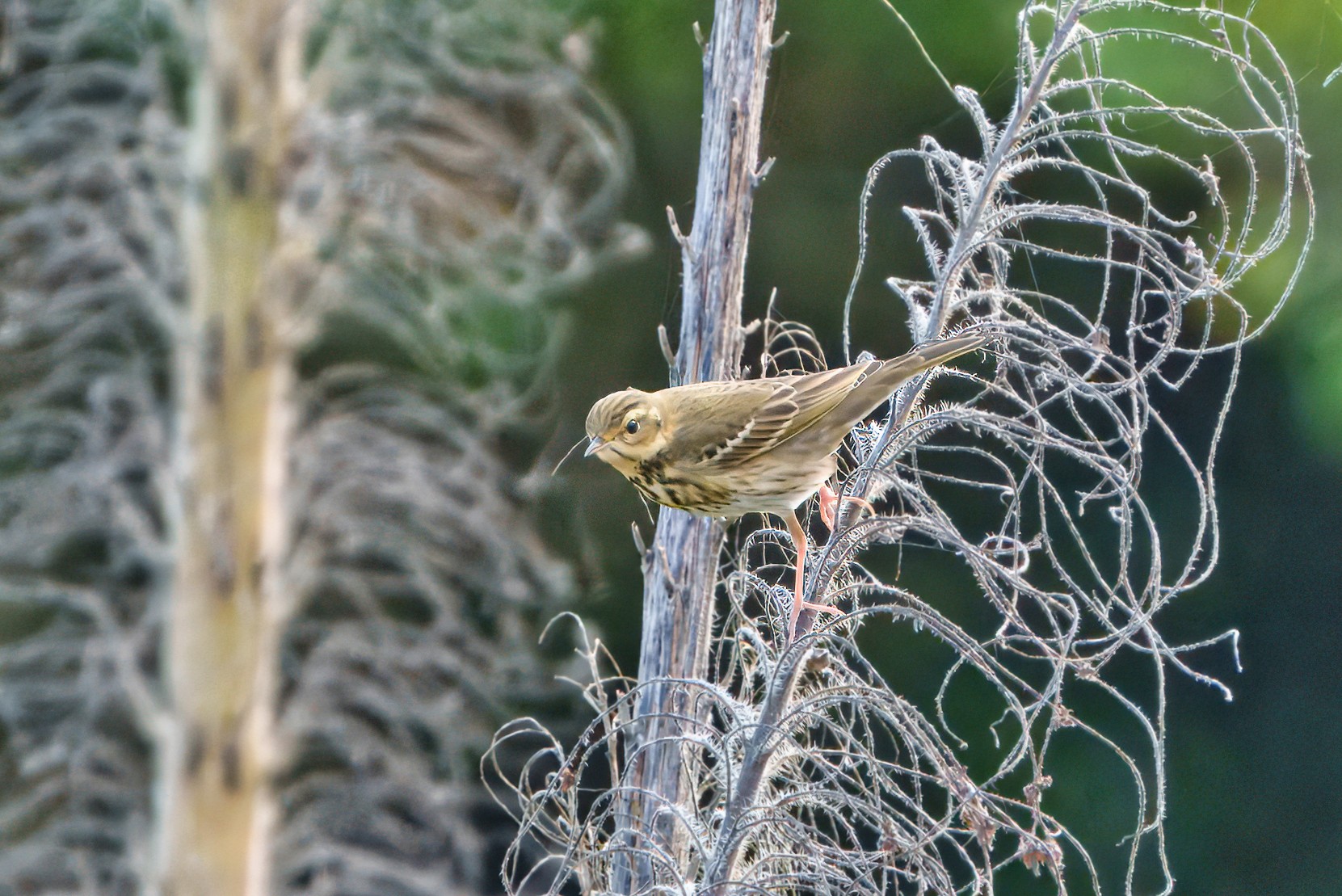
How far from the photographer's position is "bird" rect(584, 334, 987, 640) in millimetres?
1963

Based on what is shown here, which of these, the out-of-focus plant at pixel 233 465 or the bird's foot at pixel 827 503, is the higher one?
the out-of-focus plant at pixel 233 465

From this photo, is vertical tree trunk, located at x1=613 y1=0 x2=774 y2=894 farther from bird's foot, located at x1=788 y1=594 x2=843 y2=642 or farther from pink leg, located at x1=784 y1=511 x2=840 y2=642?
bird's foot, located at x1=788 y1=594 x2=843 y2=642

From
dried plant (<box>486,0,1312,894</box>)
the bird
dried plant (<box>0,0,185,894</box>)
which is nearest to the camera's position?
dried plant (<box>486,0,1312,894</box>)

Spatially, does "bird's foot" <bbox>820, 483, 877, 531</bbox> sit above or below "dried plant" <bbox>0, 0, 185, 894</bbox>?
below

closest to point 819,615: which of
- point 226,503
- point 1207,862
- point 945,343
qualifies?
point 945,343

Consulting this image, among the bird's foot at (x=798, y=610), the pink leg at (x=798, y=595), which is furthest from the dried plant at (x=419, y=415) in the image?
the bird's foot at (x=798, y=610)

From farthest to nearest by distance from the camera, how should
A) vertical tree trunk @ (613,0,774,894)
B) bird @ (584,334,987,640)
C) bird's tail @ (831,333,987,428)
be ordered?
vertical tree trunk @ (613,0,774,894) → bird @ (584,334,987,640) → bird's tail @ (831,333,987,428)

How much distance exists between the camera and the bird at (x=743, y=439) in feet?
6.44

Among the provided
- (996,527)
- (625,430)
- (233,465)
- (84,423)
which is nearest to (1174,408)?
(996,527)

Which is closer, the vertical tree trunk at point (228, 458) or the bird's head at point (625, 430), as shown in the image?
the bird's head at point (625, 430)

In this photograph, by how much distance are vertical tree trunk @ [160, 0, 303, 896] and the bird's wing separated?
Result: 2.27m

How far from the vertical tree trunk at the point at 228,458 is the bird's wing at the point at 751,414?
89.5 inches

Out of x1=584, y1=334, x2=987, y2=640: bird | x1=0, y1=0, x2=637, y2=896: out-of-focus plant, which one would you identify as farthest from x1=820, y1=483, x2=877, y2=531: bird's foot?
x1=0, y1=0, x2=637, y2=896: out-of-focus plant

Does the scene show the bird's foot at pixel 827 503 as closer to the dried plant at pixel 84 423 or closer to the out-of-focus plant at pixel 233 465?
the out-of-focus plant at pixel 233 465
